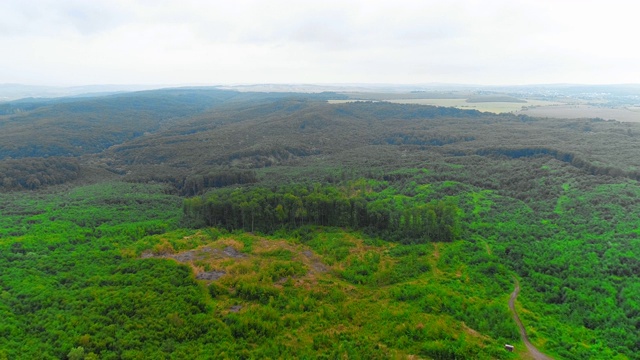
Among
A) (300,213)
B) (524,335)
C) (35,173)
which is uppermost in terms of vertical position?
(300,213)

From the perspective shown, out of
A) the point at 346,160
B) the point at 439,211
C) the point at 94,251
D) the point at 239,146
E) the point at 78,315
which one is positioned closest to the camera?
the point at 78,315

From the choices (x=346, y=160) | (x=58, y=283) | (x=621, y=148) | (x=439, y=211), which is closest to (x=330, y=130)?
(x=346, y=160)

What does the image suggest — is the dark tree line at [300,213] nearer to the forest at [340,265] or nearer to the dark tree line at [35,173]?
the forest at [340,265]

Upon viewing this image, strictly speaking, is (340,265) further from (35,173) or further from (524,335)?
(35,173)

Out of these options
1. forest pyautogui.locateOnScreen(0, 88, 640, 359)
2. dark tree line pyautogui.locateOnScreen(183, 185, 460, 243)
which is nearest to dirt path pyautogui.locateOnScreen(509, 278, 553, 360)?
forest pyautogui.locateOnScreen(0, 88, 640, 359)

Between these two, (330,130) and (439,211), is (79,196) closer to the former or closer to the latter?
(439,211)

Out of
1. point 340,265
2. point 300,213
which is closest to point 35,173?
point 300,213

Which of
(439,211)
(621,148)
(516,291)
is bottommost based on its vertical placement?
(516,291)

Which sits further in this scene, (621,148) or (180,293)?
(621,148)

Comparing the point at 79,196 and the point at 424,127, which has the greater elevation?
the point at 424,127
